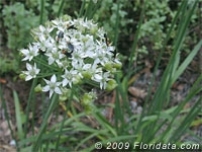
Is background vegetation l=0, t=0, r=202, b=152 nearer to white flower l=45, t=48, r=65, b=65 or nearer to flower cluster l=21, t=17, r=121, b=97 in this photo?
flower cluster l=21, t=17, r=121, b=97

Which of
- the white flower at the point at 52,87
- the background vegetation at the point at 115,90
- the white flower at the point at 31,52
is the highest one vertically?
the white flower at the point at 31,52

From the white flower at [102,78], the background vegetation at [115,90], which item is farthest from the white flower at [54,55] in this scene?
the background vegetation at [115,90]

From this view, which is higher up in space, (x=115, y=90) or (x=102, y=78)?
(x=102, y=78)

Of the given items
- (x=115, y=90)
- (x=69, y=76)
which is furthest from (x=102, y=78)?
(x=115, y=90)

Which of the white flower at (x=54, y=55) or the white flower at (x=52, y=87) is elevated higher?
the white flower at (x=54, y=55)

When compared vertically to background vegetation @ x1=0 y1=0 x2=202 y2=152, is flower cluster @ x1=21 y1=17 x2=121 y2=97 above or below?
above

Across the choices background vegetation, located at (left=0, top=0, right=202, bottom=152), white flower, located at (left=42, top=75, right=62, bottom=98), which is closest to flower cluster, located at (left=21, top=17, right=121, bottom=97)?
white flower, located at (left=42, top=75, right=62, bottom=98)

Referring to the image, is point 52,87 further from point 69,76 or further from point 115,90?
point 115,90

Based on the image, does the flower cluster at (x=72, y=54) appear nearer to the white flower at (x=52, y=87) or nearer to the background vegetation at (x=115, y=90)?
the white flower at (x=52, y=87)

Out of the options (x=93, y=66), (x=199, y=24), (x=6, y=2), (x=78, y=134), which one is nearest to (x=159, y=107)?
(x=78, y=134)
